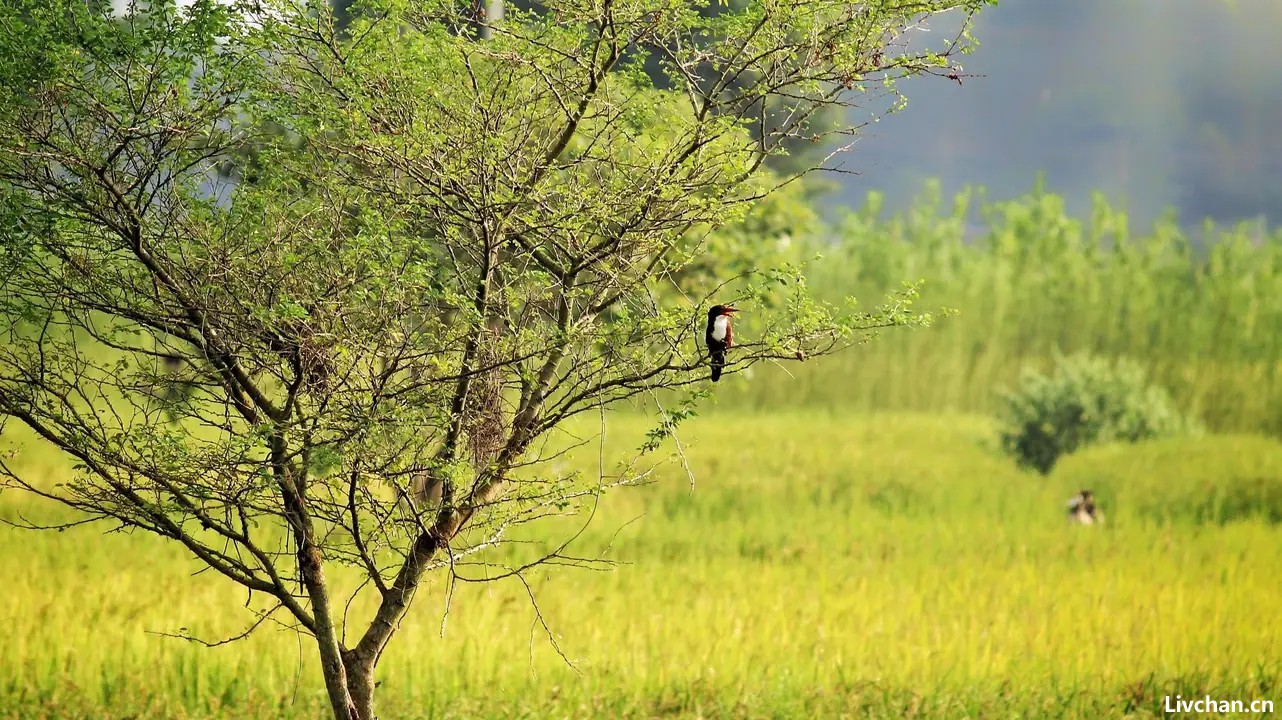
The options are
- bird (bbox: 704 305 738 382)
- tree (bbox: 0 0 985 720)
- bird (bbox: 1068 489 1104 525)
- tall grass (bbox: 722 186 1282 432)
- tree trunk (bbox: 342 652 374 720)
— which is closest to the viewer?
tree (bbox: 0 0 985 720)

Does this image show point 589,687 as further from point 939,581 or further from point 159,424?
point 939,581

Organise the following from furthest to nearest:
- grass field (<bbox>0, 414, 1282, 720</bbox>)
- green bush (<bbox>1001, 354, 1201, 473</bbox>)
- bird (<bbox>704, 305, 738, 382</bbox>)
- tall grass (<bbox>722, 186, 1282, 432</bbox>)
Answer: tall grass (<bbox>722, 186, 1282, 432</bbox>), green bush (<bbox>1001, 354, 1201, 473</bbox>), grass field (<bbox>0, 414, 1282, 720</bbox>), bird (<bbox>704, 305, 738, 382</bbox>)

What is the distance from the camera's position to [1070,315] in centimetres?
2867

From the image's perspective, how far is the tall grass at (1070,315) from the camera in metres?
26.5

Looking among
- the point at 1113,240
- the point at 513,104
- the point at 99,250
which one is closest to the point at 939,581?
the point at 513,104

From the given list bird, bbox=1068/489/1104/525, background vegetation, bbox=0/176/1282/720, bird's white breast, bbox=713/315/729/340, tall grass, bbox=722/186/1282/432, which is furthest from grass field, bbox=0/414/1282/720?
tall grass, bbox=722/186/1282/432

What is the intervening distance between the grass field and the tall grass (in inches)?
296

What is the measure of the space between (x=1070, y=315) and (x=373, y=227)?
25.5 metres

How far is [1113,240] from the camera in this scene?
30.1 metres

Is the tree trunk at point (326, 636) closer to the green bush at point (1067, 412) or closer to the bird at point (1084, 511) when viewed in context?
the bird at point (1084, 511)

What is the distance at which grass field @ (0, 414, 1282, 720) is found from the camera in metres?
9.55

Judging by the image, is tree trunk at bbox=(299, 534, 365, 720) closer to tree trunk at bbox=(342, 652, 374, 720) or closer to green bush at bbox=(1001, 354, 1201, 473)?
tree trunk at bbox=(342, 652, 374, 720)

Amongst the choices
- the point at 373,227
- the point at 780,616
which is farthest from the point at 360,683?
the point at 780,616

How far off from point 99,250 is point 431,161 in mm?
1681
